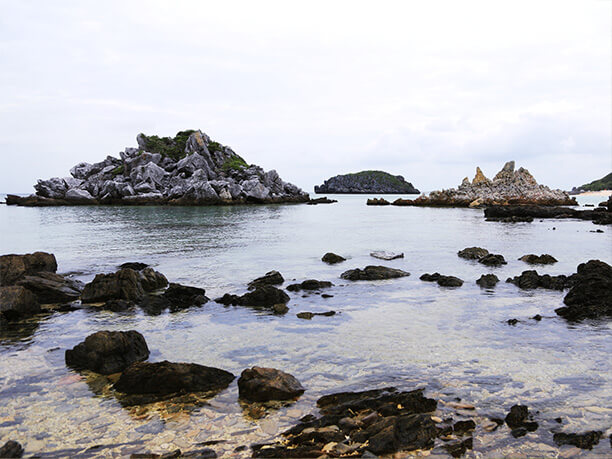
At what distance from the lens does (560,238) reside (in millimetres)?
39438

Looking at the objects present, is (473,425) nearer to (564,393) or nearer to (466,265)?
(564,393)

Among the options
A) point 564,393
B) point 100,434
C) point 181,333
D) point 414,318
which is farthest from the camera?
point 414,318

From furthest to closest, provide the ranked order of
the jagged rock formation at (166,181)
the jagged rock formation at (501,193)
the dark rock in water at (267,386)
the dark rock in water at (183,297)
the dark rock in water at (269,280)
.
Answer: the jagged rock formation at (166,181) < the jagged rock formation at (501,193) < the dark rock in water at (269,280) < the dark rock in water at (183,297) < the dark rock in water at (267,386)

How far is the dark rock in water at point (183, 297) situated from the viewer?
15265mm

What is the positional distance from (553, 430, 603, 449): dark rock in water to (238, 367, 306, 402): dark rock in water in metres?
4.35

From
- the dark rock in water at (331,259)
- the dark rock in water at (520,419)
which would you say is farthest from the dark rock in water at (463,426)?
the dark rock in water at (331,259)

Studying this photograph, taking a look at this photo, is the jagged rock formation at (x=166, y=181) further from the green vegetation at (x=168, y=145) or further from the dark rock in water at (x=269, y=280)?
the dark rock in water at (x=269, y=280)

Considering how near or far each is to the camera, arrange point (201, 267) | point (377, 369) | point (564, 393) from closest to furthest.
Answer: point (564, 393) < point (377, 369) < point (201, 267)

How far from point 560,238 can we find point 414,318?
33228 millimetres

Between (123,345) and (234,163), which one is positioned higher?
(234,163)

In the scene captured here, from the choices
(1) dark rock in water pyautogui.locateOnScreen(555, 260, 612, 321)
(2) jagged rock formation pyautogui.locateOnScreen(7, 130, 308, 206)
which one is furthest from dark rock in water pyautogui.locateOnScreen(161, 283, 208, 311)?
(2) jagged rock formation pyautogui.locateOnScreen(7, 130, 308, 206)

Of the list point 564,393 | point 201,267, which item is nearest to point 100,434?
point 564,393

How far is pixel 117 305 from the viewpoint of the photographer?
14859 millimetres

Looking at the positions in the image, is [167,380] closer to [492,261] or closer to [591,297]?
[591,297]
